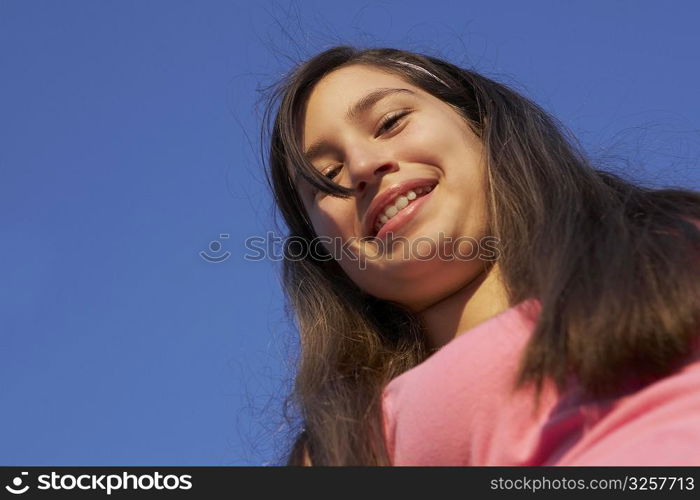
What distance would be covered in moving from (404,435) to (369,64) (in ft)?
5.84

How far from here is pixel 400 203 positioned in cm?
308

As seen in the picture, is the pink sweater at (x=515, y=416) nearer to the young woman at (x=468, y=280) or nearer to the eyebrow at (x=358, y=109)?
the young woman at (x=468, y=280)

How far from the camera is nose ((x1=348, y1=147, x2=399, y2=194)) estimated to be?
3123mm

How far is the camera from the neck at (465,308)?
2938mm

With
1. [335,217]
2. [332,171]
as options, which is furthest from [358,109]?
[335,217]

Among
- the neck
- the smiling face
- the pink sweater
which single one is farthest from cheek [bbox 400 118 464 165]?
the pink sweater

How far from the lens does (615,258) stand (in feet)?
7.54

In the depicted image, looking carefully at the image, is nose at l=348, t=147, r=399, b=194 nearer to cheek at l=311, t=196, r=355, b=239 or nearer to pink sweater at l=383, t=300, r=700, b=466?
cheek at l=311, t=196, r=355, b=239

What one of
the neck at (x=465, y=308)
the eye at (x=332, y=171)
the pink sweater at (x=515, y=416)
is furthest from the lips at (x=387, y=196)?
the pink sweater at (x=515, y=416)

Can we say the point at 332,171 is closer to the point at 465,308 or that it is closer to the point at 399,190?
the point at 399,190

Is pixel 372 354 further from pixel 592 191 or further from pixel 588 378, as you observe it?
pixel 588 378

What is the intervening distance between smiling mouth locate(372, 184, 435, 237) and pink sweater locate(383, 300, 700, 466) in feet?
2.50

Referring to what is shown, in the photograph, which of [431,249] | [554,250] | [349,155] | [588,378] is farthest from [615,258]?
[349,155]
